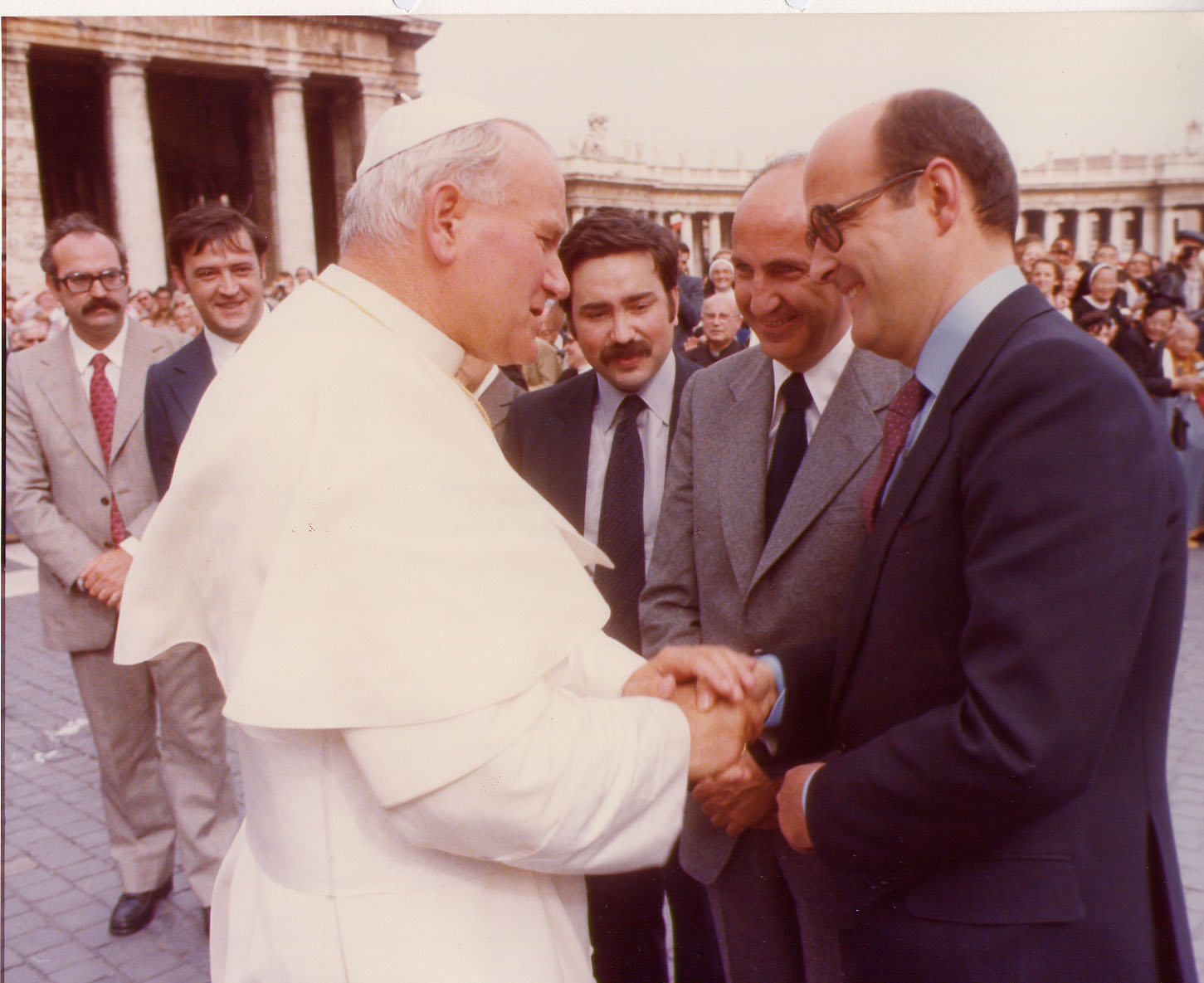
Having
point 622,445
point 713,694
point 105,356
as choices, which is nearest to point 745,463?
point 713,694

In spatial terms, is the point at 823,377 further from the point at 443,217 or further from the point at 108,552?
the point at 108,552

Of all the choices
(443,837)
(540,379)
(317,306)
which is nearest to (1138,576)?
(443,837)

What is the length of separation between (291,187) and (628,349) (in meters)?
17.3

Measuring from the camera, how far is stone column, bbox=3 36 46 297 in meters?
3.04

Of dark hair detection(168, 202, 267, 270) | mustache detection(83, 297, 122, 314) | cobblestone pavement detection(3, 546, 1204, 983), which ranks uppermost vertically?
dark hair detection(168, 202, 267, 270)

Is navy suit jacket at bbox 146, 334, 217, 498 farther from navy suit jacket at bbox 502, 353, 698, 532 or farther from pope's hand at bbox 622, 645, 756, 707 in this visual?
pope's hand at bbox 622, 645, 756, 707

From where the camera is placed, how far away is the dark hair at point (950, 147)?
1428mm

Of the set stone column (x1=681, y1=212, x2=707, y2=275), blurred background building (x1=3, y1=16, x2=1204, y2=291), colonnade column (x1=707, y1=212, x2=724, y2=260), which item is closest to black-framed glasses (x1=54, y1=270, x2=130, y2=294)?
blurred background building (x1=3, y1=16, x2=1204, y2=291)

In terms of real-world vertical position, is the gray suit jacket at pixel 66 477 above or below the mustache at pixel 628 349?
below

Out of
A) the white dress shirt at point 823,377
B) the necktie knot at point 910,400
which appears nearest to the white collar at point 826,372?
the white dress shirt at point 823,377

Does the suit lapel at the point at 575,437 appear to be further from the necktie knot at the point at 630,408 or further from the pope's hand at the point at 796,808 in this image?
the pope's hand at the point at 796,808

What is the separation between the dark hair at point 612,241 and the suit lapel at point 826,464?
1186 mm

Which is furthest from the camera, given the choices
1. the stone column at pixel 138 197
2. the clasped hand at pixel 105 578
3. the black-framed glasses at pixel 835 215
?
the stone column at pixel 138 197

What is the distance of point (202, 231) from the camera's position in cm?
360
